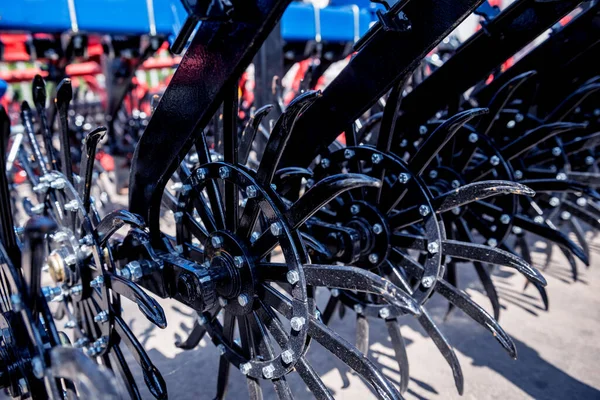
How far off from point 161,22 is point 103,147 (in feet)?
4.09

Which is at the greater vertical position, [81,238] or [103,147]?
[103,147]

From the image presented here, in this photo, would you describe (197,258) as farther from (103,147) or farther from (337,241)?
(103,147)

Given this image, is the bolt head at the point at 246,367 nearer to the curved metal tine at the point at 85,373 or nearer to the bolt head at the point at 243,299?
the bolt head at the point at 243,299

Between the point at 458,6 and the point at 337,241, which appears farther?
the point at 337,241

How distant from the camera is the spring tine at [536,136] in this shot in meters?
1.53

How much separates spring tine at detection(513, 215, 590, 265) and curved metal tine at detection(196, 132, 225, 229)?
3.58ft

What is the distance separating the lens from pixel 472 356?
179 centimetres

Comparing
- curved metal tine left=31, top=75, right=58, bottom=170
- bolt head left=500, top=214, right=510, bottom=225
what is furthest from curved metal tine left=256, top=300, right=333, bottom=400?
bolt head left=500, top=214, right=510, bottom=225

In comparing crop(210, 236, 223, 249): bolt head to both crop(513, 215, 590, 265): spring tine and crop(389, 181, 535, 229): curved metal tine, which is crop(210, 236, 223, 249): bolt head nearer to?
crop(389, 181, 535, 229): curved metal tine

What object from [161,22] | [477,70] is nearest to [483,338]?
[477,70]

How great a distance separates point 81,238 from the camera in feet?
4.27

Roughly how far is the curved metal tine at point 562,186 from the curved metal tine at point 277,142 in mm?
1026

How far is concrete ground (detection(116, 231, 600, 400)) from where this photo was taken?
161 centimetres

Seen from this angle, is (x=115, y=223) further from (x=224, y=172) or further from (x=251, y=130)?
(x=251, y=130)
